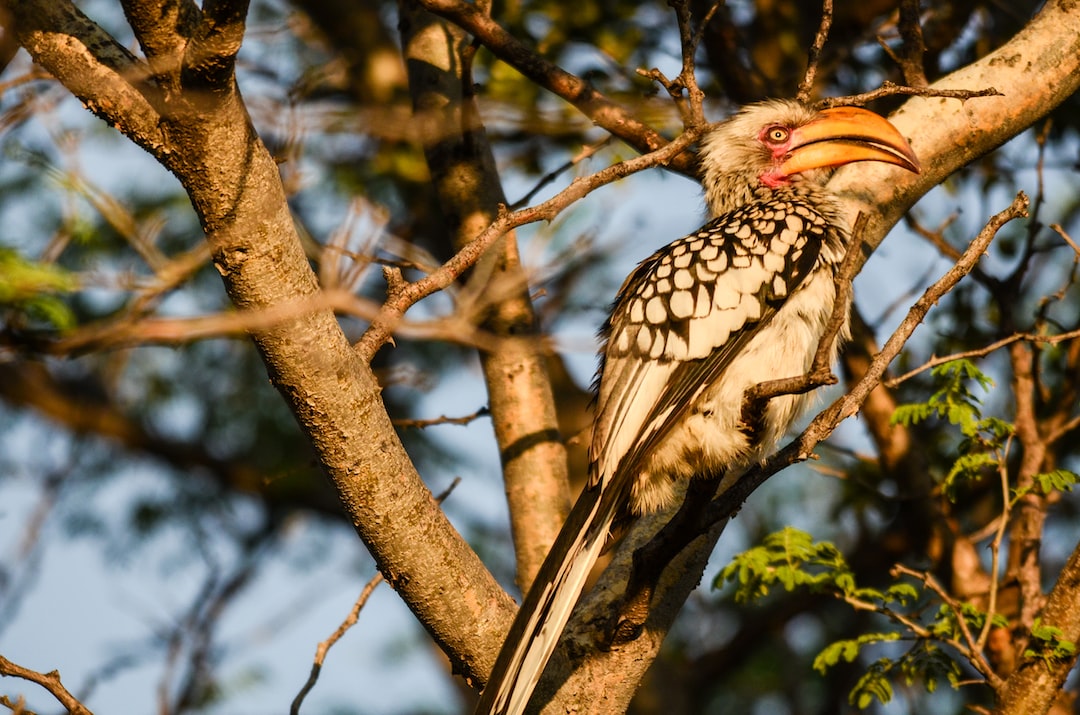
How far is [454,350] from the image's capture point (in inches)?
304

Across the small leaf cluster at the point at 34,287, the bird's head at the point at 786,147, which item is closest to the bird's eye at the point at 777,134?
the bird's head at the point at 786,147

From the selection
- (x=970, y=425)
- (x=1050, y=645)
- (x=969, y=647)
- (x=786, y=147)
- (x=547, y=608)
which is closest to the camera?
(x=547, y=608)

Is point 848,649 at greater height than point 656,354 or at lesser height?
lesser

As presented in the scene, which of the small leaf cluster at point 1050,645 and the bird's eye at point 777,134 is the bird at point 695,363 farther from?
the small leaf cluster at point 1050,645

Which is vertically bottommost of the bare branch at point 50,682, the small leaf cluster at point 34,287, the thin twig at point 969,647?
the thin twig at point 969,647

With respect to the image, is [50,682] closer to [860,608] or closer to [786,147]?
[860,608]

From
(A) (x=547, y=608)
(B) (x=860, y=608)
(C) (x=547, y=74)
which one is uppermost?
(C) (x=547, y=74)

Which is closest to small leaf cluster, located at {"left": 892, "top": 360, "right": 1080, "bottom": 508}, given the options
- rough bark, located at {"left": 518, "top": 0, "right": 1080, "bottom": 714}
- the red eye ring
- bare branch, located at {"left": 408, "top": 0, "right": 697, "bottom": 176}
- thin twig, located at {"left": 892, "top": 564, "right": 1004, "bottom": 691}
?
thin twig, located at {"left": 892, "top": 564, "right": 1004, "bottom": 691}

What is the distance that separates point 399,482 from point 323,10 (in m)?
4.89

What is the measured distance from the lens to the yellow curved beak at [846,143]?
3541mm

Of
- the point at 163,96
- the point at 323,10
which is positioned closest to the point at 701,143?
the point at 163,96

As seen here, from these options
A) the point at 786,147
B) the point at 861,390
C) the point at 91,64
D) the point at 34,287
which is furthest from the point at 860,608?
the point at 91,64

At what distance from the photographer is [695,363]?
3.17 metres

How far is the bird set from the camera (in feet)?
9.30
